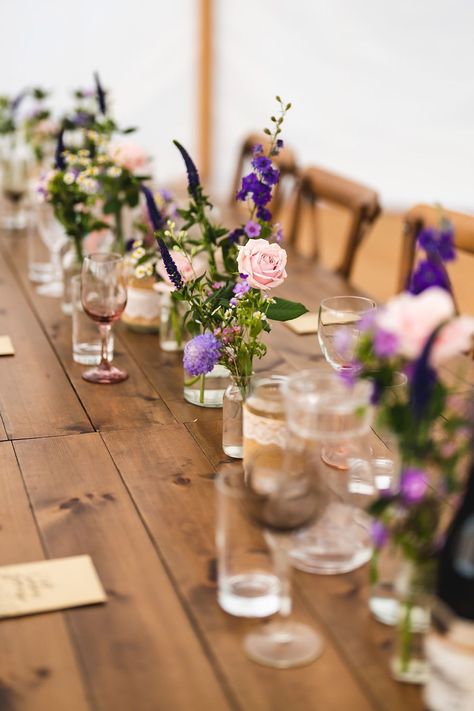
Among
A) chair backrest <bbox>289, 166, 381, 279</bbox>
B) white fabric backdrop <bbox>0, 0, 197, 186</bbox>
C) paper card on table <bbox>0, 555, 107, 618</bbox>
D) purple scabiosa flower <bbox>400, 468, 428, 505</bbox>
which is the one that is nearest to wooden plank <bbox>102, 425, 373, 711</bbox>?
paper card on table <bbox>0, 555, 107, 618</bbox>

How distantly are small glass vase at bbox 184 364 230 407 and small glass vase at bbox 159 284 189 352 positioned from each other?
302 mm

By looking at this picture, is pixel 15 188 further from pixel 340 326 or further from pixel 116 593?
pixel 116 593

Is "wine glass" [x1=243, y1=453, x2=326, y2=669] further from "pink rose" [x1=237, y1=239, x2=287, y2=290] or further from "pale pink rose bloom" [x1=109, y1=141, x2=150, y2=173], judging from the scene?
"pale pink rose bloom" [x1=109, y1=141, x2=150, y2=173]

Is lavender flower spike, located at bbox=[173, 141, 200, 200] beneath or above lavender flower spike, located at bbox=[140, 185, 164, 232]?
above

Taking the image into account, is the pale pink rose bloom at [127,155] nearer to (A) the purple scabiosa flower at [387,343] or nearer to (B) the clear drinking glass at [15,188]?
(B) the clear drinking glass at [15,188]

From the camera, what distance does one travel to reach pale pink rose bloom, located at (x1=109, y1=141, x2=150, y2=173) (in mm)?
2557

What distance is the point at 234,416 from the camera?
167cm

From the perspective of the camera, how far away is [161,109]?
7.21 m

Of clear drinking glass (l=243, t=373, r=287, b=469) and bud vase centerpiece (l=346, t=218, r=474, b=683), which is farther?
clear drinking glass (l=243, t=373, r=287, b=469)

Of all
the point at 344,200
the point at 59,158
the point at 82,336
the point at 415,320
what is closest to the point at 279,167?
the point at 344,200

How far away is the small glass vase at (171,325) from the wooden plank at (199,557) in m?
0.46

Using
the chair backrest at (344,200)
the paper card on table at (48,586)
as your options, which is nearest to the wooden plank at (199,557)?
the paper card on table at (48,586)

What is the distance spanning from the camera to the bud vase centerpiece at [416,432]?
1023 millimetres

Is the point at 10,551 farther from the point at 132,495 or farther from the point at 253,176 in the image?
the point at 253,176
